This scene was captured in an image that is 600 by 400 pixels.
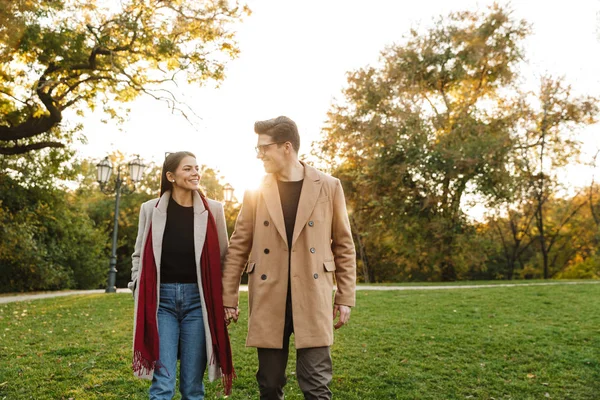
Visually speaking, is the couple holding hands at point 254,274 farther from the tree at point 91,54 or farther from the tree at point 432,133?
the tree at point 432,133

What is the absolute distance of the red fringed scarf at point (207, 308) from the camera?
12.2ft

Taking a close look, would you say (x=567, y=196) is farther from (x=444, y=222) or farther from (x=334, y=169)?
(x=334, y=169)

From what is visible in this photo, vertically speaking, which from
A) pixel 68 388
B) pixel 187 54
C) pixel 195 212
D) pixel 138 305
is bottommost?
pixel 68 388

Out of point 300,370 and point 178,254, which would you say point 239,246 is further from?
point 300,370

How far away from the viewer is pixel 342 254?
3910mm

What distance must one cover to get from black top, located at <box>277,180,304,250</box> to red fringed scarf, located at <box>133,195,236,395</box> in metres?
0.54

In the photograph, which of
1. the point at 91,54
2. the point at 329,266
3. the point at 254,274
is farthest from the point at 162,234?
the point at 91,54

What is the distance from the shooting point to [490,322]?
10.3 metres

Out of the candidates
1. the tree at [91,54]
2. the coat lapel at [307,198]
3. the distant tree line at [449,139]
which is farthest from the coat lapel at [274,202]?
the distant tree line at [449,139]

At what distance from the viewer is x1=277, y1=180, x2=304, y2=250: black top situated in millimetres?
3824

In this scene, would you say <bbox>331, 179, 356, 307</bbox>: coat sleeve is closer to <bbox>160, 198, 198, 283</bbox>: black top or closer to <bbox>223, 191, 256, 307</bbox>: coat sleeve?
<bbox>223, 191, 256, 307</bbox>: coat sleeve

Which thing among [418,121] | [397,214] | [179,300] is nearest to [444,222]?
[397,214]

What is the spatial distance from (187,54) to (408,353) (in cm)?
1042

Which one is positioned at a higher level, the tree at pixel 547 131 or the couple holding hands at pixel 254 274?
the tree at pixel 547 131
